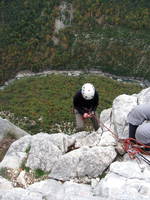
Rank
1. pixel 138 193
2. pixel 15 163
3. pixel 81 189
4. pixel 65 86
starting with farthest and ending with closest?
pixel 65 86 < pixel 15 163 < pixel 81 189 < pixel 138 193

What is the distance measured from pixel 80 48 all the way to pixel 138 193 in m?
80.4

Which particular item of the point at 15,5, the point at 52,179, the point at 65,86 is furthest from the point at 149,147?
the point at 15,5

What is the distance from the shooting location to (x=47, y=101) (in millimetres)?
49500

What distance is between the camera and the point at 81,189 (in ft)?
30.3

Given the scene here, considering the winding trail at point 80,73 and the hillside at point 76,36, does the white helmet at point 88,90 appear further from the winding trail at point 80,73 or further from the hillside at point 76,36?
the hillside at point 76,36

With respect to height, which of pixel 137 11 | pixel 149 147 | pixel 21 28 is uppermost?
pixel 149 147

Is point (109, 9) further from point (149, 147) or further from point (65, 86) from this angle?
point (149, 147)

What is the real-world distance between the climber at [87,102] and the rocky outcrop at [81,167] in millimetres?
921

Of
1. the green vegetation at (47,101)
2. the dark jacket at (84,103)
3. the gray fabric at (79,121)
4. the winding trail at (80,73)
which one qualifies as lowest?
the winding trail at (80,73)

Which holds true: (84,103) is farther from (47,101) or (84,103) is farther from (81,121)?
(47,101)

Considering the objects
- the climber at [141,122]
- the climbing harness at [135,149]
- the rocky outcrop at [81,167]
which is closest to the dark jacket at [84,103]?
the rocky outcrop at [81,167]

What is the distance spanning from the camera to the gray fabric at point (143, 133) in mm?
9289

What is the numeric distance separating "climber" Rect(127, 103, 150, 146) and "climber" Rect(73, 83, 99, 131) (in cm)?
319

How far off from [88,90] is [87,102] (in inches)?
34.0
